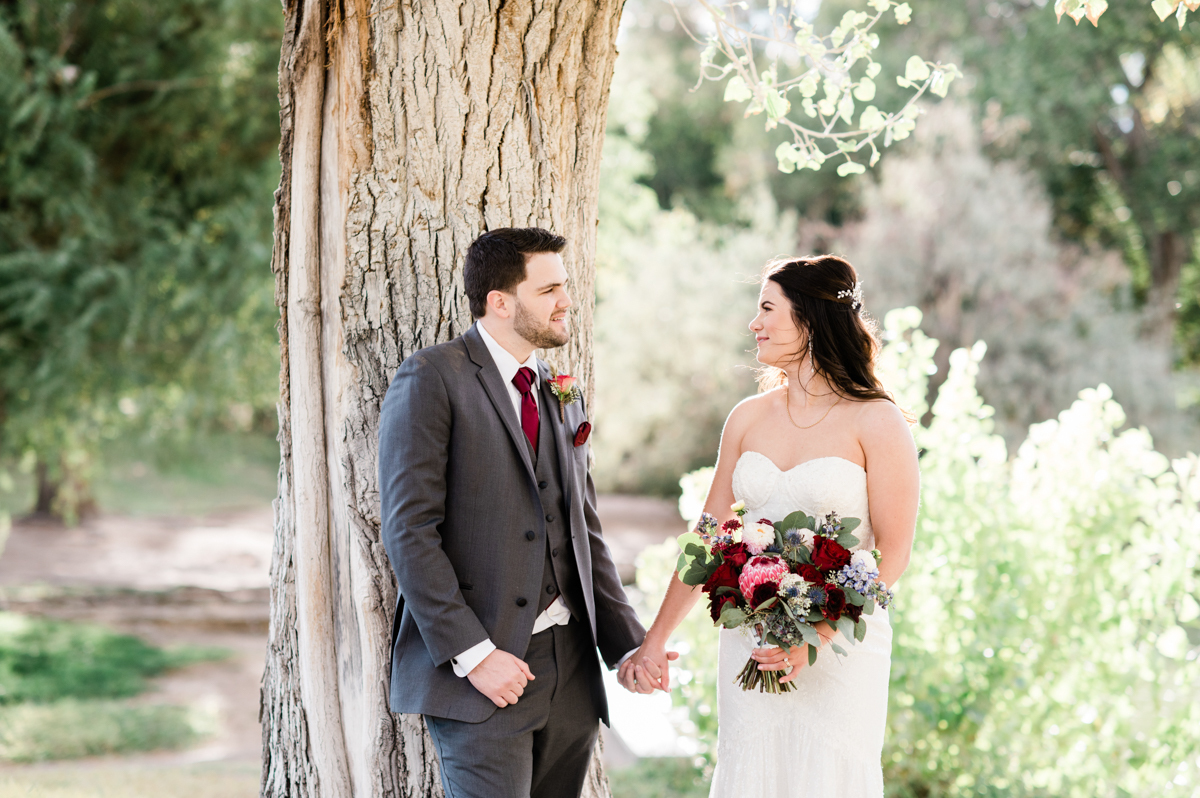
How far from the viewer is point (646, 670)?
2773 millimetres

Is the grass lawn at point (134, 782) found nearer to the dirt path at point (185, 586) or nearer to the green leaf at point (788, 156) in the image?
the dirt path at point (185, 586)

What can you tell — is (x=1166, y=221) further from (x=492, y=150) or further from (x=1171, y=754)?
(x=492, y=150)

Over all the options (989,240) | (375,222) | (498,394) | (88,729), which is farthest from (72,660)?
(989,240)

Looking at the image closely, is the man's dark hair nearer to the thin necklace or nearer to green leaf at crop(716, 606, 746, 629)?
the thin necklace

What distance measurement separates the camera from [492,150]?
3.04 meters

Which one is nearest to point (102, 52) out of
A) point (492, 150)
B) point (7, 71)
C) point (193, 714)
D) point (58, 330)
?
point (7, 71)

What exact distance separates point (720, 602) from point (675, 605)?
0.34 metres

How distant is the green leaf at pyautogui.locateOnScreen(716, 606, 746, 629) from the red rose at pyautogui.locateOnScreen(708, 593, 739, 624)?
38 mm

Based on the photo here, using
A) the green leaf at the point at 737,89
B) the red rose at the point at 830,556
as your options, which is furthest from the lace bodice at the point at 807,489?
A: the green leaf at the point at 737,89

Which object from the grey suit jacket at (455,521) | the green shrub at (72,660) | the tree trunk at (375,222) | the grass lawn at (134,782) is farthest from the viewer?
the green shrub at (72,660)

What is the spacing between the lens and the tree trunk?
298 centimetres

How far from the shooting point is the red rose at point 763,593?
248cm

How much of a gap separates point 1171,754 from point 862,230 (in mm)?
12744

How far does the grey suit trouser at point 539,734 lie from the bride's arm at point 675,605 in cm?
12
